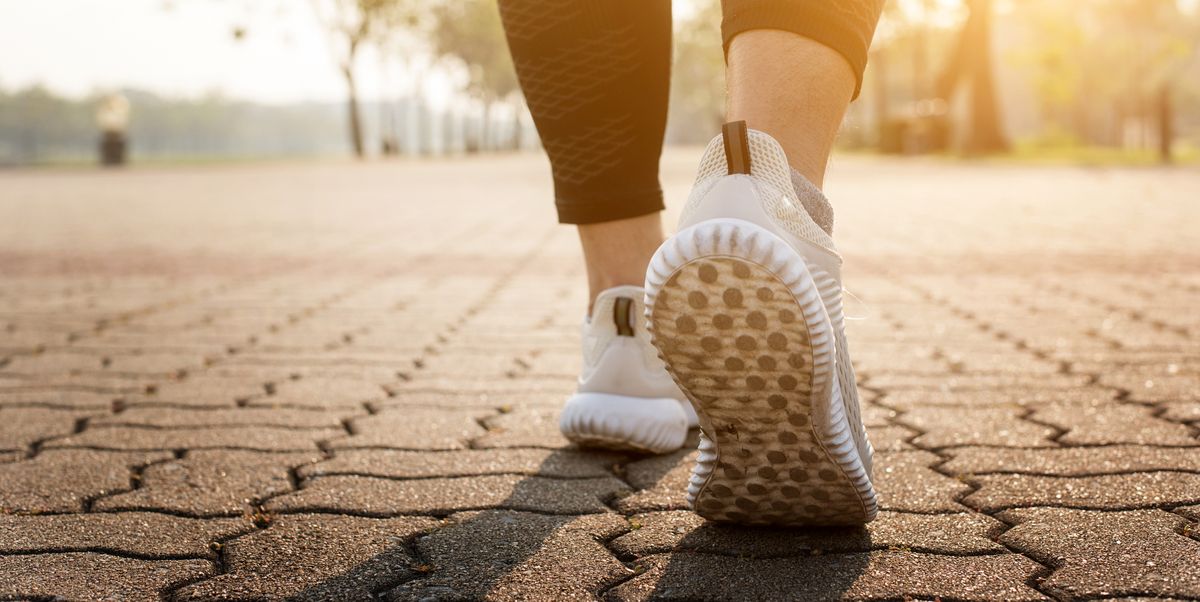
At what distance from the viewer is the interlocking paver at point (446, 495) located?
1.72 m

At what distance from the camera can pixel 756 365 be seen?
134 centimetres

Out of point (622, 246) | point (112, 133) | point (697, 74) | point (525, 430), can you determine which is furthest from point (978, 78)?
point (697, 74)

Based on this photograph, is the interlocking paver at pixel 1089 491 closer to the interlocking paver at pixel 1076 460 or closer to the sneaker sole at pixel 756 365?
the interlocking paver at pixel 1076 460

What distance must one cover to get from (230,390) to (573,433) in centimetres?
109

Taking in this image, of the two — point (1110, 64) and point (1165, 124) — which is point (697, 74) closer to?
point (1110, 64)

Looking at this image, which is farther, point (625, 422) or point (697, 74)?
point (697, 74)

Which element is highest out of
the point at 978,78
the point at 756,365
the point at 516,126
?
the point at 516,126

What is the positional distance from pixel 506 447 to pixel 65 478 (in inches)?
28.8

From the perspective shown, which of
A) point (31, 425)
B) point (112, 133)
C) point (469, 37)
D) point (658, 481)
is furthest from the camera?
point (469, 37)

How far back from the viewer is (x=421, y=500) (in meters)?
1.76

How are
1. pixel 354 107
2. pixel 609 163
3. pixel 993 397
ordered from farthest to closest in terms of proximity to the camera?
pixel 354 107 < pixel 993 397 < pixel 609 163

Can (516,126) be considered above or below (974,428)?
above

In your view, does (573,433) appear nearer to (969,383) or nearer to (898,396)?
(898,396)

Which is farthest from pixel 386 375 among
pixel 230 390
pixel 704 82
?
pixel 704 82
